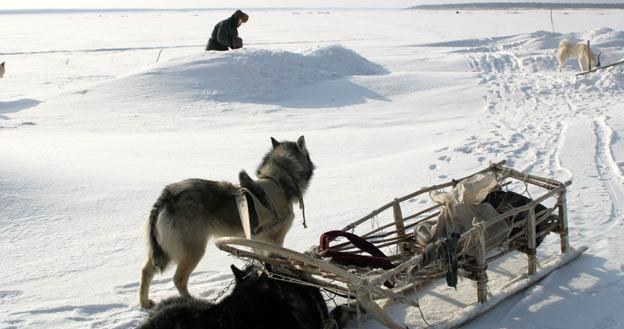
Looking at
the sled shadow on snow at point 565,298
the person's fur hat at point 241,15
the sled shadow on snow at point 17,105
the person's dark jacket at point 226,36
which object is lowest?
the sled shadow on snow at point 565,298

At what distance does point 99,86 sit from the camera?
1402cm

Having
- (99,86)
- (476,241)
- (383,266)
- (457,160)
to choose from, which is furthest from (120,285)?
(99,86)

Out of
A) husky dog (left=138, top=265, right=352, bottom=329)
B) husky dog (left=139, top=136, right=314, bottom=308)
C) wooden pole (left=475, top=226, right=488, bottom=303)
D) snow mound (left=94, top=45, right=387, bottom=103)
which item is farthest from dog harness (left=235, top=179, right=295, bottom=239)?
snow mound (left=94, top=45, right=387, bottom=103)

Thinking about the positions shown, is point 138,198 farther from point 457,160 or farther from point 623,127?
point 623,127

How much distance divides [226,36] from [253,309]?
567 inches

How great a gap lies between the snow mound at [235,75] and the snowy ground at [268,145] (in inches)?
2.3

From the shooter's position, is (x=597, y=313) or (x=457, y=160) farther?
(x=457, y=160)

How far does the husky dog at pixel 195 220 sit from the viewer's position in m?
3.67

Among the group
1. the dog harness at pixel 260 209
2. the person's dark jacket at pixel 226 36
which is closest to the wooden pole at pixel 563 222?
the dog harness at pixel 260 209

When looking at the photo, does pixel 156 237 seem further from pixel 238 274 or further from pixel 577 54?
pixel 577 54

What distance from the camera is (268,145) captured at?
29.7 feet

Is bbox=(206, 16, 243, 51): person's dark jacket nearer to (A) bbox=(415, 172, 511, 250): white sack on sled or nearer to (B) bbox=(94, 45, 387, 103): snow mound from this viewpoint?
(B) bbox=(94, 45, 387, 103): snow mound

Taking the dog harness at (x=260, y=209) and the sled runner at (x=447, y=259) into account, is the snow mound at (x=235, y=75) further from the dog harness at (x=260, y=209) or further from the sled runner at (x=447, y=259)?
the sled runner at (x=447, y=259)

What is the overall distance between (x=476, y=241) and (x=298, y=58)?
13.0 m
